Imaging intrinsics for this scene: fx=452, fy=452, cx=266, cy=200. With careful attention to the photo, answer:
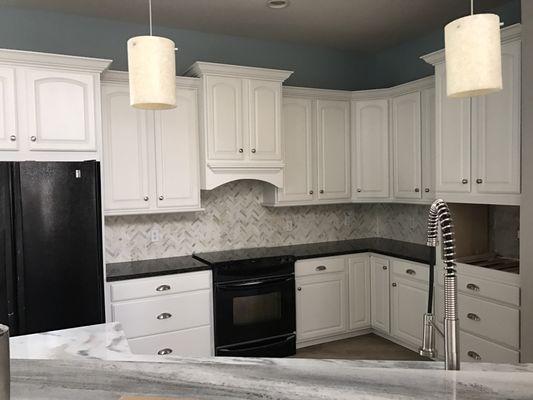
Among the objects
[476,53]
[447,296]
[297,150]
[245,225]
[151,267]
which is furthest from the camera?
[245,225]

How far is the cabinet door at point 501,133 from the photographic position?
2.79 meters

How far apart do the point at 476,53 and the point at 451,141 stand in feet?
6.96

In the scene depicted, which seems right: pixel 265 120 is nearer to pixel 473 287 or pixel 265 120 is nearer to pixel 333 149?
pixel 333 149

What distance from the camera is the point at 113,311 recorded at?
3172 millimetres

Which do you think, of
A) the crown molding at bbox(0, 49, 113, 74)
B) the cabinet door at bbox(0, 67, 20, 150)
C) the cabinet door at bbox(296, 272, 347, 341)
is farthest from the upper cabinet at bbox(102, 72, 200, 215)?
the cabinet door at bbox(296, 272, 347, 341)

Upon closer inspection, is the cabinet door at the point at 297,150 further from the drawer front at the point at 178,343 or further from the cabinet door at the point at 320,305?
the drawer front at the point at 178,343

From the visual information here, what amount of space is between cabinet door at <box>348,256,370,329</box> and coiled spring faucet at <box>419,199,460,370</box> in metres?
2.92

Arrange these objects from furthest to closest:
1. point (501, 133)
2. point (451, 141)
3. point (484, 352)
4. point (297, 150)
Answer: point (297, 150) → point (451, 141) → point (484, 352) → point (501, 133)

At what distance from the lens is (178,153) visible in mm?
3617

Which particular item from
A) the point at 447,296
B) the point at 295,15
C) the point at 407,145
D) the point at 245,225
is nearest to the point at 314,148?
the point at 407,145

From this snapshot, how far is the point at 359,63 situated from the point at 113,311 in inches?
138

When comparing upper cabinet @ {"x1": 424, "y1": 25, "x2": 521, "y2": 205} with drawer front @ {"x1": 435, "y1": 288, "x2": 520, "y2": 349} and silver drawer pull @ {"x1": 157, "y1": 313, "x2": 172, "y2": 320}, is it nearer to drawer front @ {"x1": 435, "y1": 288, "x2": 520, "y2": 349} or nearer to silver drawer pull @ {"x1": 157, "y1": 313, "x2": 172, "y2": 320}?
drawer front @ {"x1": 435, "y1": 288, "x2": 520, "y2": 349}

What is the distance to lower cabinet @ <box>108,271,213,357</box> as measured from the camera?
3.22m

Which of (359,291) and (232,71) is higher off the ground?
(232,71)
